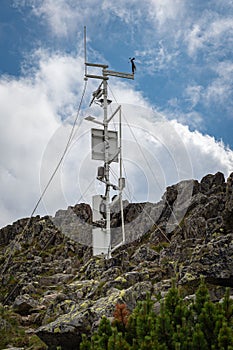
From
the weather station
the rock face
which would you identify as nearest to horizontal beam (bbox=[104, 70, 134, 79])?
the weather station

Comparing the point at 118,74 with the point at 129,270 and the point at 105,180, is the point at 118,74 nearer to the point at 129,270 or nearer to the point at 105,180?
the point at 105,180

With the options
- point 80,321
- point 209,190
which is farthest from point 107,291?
point 209,190

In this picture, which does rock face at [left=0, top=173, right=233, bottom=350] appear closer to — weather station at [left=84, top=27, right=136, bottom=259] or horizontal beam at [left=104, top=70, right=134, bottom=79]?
weather station at [left=84, top=27, right=136, bottom=259]

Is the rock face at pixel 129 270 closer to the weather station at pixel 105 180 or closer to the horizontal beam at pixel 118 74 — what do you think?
the weather station at pixel 105 180

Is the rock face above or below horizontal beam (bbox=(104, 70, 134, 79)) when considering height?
below

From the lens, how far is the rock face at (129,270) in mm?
14875

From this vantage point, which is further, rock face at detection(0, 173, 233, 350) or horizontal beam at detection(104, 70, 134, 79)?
horizontal beam at detection(104, 70, 134, 79)

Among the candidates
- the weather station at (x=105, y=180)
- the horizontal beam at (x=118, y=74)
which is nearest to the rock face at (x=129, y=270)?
the weather station at (x=105, y=180)

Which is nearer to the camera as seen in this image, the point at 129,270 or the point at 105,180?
the point at 129,270

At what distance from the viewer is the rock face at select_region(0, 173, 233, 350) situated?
14.9m

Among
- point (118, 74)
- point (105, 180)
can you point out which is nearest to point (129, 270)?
point (105, 180)

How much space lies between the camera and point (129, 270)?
2017cm

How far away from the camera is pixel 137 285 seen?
1593 cm

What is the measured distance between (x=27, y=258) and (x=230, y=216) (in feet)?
83.5
